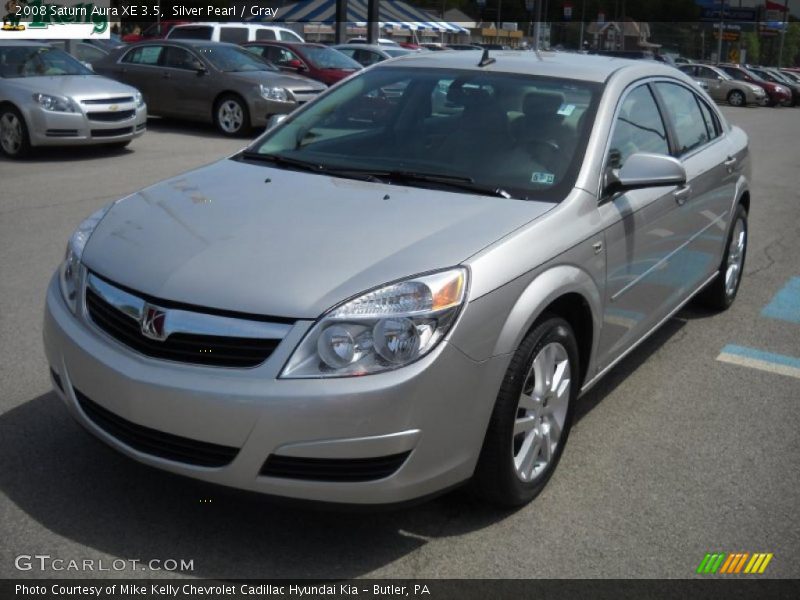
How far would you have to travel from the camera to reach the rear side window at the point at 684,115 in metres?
5.24

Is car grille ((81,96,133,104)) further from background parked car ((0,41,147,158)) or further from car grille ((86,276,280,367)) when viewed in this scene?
car grille ((86,276,280,367))

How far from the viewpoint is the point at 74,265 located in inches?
147

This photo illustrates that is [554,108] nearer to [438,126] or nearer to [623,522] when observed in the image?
[438,126]

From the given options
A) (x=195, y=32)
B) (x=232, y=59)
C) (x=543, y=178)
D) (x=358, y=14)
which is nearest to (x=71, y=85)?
(x=232, y=59)

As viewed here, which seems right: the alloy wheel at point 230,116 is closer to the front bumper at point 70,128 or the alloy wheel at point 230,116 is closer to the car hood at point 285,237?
the front bumper at point 70,128

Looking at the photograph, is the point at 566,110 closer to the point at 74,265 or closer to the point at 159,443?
the point at 74,265

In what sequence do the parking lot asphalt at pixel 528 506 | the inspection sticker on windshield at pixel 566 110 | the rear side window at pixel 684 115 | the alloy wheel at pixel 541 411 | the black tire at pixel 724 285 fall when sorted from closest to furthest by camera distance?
the parking lot asphalt at pixel 528 506, the alloy wheel at pixel 541 411, the inspection sticker on windshield at pixel 566 110, the rear side window at pixel 684 115, the black tire at pixel 724 285

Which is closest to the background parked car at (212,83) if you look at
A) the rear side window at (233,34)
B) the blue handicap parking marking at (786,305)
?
the rear side window at (233,34)

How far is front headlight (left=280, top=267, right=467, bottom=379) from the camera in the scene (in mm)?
3033

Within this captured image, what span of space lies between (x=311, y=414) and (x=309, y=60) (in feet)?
56.6

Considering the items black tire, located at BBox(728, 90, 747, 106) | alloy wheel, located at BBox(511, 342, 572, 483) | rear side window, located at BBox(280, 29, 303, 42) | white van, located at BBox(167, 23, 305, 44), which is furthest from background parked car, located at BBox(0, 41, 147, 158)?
black tire, located at BBox(728, 90, 747, 106)

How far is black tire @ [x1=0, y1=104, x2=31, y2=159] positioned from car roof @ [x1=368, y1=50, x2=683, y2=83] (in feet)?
26.9

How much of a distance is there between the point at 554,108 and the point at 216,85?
12.3 metres

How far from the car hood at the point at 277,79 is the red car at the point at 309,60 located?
100 inches
